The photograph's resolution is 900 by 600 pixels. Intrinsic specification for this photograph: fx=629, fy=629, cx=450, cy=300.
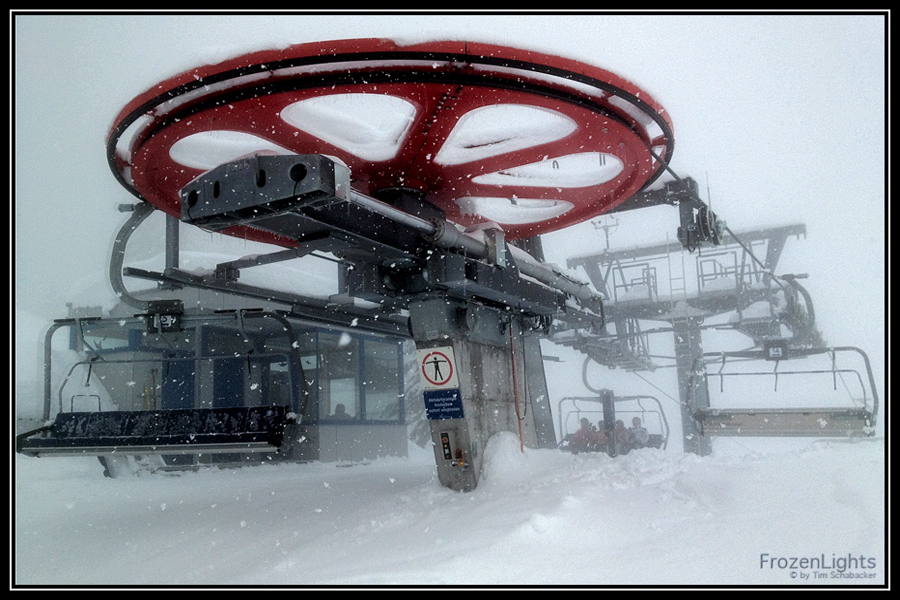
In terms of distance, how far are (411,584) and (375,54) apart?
10.6 ft

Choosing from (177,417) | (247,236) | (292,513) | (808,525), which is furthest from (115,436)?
(808,525)

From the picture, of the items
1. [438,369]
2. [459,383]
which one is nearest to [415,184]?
[438,369]

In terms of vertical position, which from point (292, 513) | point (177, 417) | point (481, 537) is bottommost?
point (292, 513)

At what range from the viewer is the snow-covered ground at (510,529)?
373 centimetres

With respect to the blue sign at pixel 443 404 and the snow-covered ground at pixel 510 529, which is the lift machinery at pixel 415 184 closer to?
the blue sign at pixel 443 404

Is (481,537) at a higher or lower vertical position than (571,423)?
higher

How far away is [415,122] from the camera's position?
493 centimetres

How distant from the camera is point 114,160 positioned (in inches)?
216

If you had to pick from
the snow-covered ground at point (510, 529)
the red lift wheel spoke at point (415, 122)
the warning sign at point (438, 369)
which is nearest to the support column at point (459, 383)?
the warning sign at point (438, 369)

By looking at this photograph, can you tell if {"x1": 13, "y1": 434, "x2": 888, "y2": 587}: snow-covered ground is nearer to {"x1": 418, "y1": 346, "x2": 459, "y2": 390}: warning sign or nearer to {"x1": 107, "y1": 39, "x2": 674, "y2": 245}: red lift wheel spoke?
{"x1": 418, "y1": 346, "x2": 459, "y2": 390}: warning sign

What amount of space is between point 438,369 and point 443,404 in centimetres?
38

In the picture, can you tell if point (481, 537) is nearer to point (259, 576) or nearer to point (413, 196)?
point (259, 576)

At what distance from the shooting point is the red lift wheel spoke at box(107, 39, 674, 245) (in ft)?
13.7

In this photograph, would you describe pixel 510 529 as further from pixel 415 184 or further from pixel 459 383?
pixel 415 184
